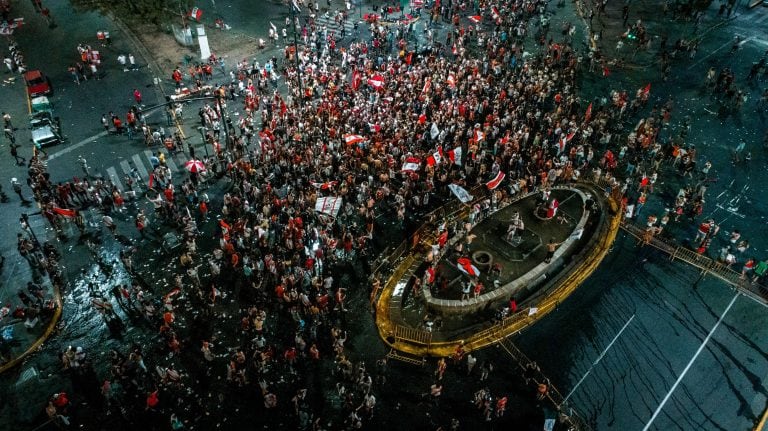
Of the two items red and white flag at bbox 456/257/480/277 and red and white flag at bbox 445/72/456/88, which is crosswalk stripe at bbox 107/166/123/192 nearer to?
red and white flag at bbox 456/257/480/277

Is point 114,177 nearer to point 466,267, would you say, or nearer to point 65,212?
point 65,212

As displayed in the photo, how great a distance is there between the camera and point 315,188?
33.3 meters

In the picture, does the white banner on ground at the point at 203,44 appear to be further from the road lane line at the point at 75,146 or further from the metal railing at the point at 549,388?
the metal railing at the point at 549,388

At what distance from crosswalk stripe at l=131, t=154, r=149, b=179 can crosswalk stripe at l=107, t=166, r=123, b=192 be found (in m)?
1.48

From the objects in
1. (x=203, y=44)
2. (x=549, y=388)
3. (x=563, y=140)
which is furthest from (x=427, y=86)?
(x=549, y=388)

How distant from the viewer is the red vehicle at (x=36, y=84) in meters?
44.8

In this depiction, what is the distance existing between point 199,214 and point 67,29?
131 feet

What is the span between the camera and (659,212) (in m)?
33.4

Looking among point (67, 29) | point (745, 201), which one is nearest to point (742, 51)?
point (745, 201)

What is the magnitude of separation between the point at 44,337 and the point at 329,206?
15900 mm

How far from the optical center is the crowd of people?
76.3 ft

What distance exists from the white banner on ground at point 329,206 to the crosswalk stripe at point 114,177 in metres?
15.1

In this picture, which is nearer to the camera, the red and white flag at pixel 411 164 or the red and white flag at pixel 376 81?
the red and white flag at pixel 411 164

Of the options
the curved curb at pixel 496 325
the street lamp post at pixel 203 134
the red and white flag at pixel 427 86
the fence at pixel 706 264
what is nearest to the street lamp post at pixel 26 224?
the street lamp post at pixel 203 134
